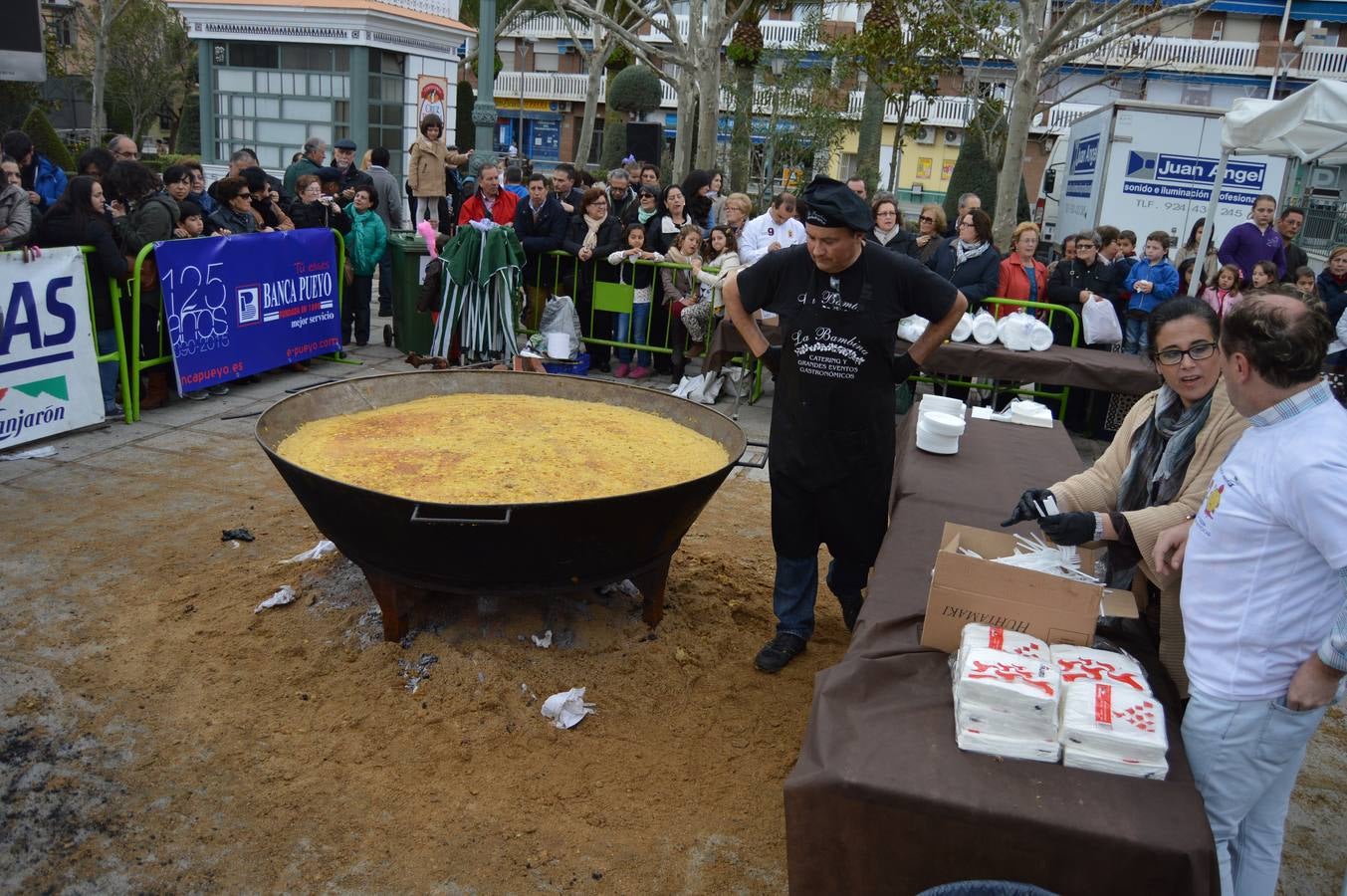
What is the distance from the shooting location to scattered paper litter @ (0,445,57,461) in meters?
6.98

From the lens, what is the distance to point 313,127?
70.0ft

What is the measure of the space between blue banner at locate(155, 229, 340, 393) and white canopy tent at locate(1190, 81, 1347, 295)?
867 cm

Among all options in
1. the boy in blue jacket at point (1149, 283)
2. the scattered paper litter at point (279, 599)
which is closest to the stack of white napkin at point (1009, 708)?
the scattered paper litter at point (279, 599)

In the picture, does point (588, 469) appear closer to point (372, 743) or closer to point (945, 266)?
point (372, 743)

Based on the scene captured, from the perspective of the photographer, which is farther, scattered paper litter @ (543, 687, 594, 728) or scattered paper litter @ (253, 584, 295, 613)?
scattered paper litter @ (253, 584, 295, 613)

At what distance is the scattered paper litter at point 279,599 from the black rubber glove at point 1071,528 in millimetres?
3562

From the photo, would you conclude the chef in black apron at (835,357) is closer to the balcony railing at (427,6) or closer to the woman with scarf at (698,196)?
the woman with scarf at (698,196)

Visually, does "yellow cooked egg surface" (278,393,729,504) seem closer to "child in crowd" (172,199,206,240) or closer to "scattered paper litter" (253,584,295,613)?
"scattered paper litter" (253,584,295,613)

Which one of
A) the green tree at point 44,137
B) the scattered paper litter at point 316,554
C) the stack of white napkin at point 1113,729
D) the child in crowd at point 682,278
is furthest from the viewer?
the green tree at point 44,137

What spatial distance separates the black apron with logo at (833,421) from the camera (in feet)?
13.8

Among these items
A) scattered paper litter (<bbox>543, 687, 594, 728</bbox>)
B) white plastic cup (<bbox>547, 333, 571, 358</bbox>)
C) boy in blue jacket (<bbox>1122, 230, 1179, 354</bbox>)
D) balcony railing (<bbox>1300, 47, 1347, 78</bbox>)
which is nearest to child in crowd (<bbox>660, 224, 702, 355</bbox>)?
white plastic cup (<bbox>547, 333, 571, 358</bbox>)

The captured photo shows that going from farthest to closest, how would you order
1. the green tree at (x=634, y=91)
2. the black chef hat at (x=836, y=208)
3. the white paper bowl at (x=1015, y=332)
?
the green tree at (x=634, y=91) < the white paper bowl at (x=1015, y=332) < the black chef hat at (x=836, y=208)

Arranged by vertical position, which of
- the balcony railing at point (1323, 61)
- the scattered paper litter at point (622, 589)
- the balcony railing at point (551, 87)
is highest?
the balcony railing at point (1323, 61)

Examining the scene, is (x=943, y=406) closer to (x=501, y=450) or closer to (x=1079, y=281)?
(x=501, y=450)
